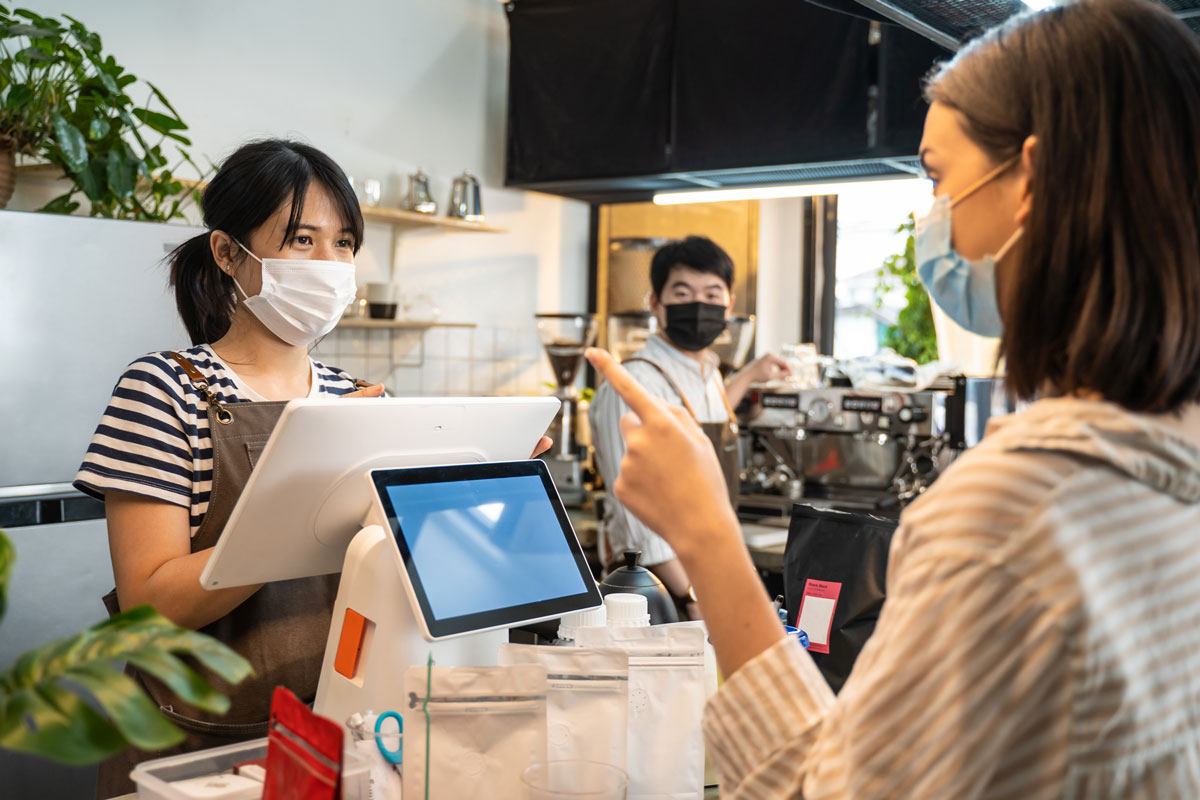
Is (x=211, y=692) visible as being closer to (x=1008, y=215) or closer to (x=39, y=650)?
(x=39, y=650)

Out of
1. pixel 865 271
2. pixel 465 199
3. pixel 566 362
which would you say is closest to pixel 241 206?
pixel 465 199

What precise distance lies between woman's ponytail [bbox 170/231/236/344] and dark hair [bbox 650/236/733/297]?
1838 millimetres

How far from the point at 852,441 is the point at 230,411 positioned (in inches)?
105

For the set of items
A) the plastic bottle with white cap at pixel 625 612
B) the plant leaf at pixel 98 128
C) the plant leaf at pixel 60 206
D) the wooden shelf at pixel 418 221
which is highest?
the plant leaf at pixel 98 128

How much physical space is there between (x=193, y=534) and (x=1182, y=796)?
1.25 m

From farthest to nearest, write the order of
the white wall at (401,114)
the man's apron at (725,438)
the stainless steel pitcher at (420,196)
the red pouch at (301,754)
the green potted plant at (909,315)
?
1. the green potted plant at (909,315)
2. the stainless steel pitcher at (420,196)
3. the white wall at (401,114)
4. the man's apron at (725,438)
5. the red pouch at (301,754)

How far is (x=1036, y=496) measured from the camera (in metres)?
0.65

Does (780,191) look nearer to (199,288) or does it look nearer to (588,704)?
(199,288)

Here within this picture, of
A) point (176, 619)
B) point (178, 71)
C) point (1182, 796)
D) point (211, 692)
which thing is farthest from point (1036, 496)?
point (178, 71)

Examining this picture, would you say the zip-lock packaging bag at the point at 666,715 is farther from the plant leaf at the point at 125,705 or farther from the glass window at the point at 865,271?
the glass window at the point at 865,271

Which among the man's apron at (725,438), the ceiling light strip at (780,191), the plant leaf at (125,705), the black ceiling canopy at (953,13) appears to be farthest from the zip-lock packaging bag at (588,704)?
the ceiling light strip at (780,191)

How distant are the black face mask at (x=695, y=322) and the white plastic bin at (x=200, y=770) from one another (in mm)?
2365

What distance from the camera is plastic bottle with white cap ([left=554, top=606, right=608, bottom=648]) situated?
129cm

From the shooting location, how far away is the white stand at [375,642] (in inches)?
44.9
